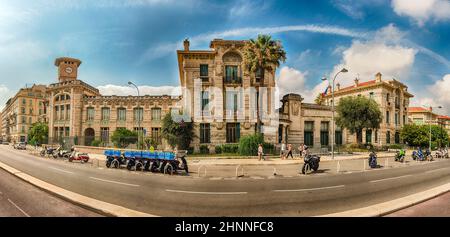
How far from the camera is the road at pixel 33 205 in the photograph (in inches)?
288

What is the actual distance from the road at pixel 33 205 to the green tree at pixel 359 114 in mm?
38848

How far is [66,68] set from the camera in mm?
58531

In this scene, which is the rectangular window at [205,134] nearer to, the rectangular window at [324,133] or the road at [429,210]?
the rectangular window at [324,133]

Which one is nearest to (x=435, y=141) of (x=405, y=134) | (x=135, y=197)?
(x=405, y=134)

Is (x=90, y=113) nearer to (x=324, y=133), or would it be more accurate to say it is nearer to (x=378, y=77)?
(x=324, y=133)

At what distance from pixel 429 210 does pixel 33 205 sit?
15.1 m

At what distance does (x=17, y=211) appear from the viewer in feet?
25.0

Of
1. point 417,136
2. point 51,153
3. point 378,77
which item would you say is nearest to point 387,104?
point 378,77

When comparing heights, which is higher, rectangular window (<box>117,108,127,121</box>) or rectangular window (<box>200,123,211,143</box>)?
rectangular window (<box>117,108,127,121</box>)

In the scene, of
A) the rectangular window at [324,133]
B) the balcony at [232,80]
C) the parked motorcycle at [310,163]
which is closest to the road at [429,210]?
the parked motorcycle at [310,163]

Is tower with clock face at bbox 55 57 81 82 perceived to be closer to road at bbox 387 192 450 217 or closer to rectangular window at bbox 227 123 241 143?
rectangular window at bbox 227 123 241 143

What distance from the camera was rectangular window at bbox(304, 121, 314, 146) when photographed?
37.4 m

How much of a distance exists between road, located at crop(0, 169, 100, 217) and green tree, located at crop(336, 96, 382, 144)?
1529 inches

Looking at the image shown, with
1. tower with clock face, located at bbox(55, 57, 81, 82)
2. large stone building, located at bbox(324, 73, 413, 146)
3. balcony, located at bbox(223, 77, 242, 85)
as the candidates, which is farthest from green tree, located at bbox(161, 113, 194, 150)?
tower with clock face, located at bbox(55, 57, 81, 82)
